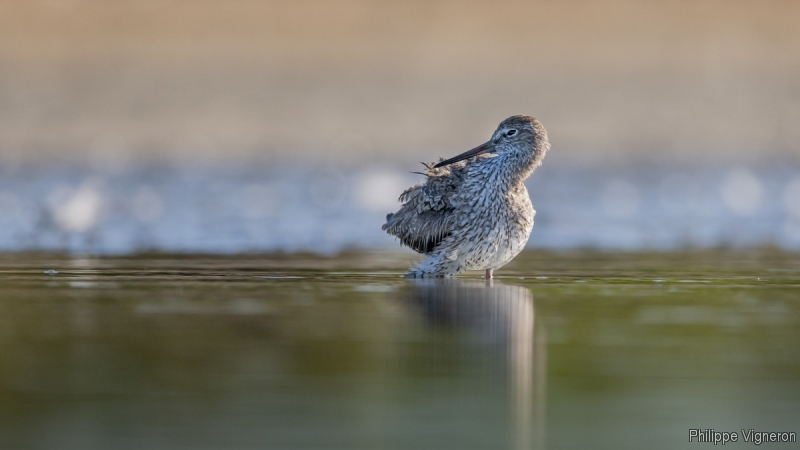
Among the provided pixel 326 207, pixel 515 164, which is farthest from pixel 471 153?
pixel 326 207

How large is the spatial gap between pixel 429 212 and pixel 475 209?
0.36 meters

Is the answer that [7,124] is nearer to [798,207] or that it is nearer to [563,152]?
[563,152]

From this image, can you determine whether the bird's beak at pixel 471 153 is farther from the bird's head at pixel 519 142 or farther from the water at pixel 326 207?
the water at pixel 326 207

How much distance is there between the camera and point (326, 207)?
524 inches

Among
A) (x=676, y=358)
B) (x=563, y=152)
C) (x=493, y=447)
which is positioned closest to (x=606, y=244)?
(x=676, y=358)

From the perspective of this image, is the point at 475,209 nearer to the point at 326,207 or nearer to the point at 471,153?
the point at 471,153

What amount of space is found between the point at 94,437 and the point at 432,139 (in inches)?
573

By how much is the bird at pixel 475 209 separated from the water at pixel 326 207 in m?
1.50

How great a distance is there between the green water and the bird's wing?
50cm

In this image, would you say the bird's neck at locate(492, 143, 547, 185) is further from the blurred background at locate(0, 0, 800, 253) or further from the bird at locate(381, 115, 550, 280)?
the blurred background at locate(0, 0, 800, 253)

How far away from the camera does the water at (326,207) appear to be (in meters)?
10.6

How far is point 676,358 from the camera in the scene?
522 cm

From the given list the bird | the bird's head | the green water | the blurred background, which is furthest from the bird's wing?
the blurred background

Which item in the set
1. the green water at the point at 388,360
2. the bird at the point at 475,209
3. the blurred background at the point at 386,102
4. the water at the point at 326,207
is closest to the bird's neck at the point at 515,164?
the bird at the point at 475,209
